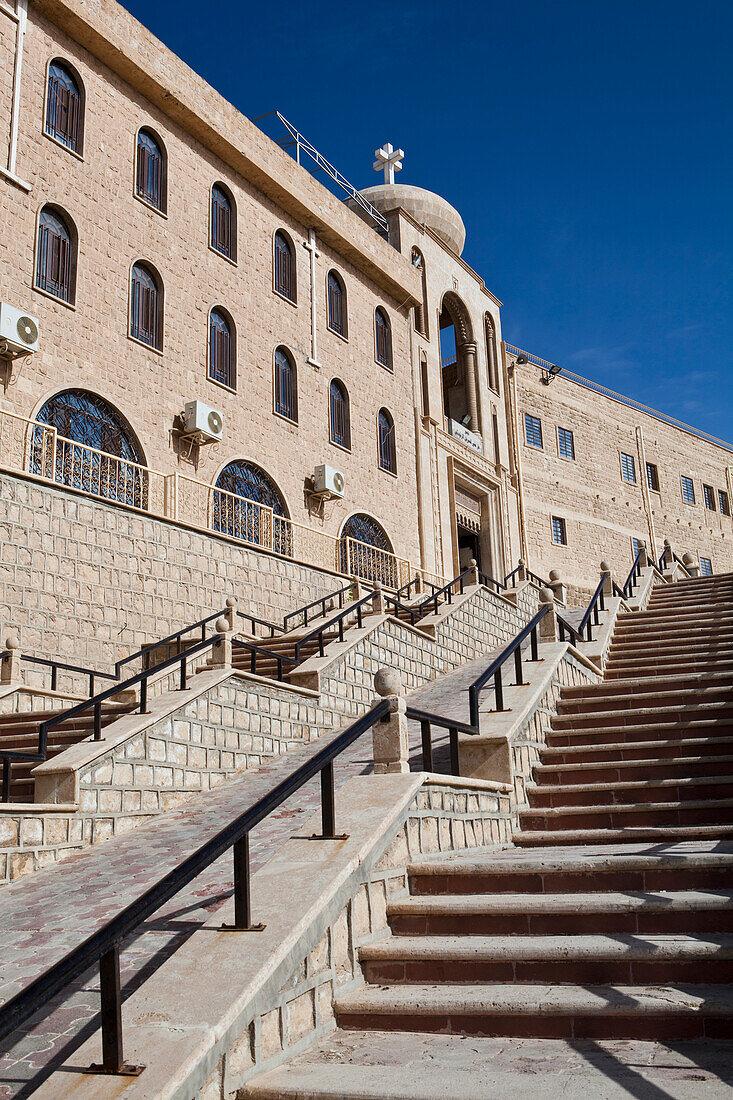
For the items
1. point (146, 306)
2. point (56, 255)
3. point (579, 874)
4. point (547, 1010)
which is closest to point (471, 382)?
point (146, 306)

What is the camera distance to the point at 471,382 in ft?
109

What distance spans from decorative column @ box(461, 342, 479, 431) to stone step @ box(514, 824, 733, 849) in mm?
26696

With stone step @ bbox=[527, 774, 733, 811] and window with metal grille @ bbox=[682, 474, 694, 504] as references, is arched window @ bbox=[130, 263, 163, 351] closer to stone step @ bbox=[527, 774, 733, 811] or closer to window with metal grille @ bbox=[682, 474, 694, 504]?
stone step @ bbox=[527, 774, 733, 811]

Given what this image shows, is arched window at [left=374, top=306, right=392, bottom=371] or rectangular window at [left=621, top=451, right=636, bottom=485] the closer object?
arched window at [left=374, top=306, right=392, bottom=371]

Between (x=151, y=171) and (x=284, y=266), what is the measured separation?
5.03 m

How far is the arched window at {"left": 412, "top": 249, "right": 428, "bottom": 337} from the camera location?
30.8m

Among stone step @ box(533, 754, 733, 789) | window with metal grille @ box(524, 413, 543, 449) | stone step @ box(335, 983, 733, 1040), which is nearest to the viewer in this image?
stone step @ box(335, 983, 733, 1040)

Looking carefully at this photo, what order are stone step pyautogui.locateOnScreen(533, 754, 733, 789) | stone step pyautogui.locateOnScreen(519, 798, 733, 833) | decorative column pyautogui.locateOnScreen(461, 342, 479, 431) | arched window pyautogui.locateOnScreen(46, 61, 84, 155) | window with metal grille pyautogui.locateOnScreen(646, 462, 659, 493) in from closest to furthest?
stone step pyautogui.locateOnScreen(519, 798, 733, 833) < stone step pyautogui.locateOnScreen(533, 754, 733, 789) < arched window pyautogui.locateOnScreen(46, 61, 84, 155) < decorative column pyautogui.locateOnScreen(461, 342, 479, 431) < window with metal grille pyautogui.locateOnScreen(646, 462, 659, 493)

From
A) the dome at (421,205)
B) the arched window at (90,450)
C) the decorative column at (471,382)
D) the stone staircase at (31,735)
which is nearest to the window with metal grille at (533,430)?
the decorative column at (471,382)

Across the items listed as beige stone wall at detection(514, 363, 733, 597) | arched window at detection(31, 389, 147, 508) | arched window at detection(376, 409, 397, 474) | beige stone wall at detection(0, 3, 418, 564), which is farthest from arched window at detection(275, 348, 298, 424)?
beige stone wall at detection(514, 363, 733, 597)

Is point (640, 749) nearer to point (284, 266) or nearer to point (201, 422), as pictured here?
point (201, 422)

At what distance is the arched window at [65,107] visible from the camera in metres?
18.4

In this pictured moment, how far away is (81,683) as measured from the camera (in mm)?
14273

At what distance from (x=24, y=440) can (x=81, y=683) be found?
4.34m
